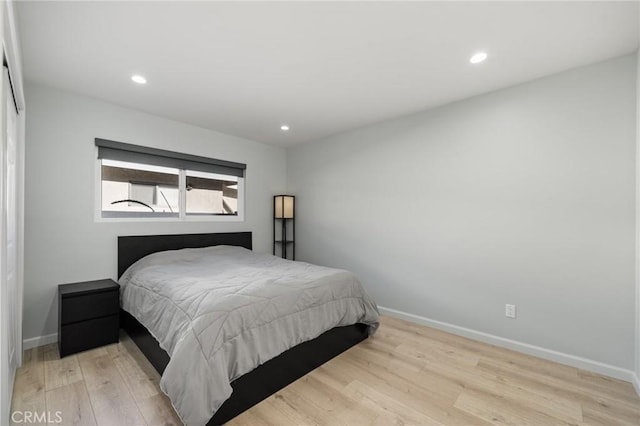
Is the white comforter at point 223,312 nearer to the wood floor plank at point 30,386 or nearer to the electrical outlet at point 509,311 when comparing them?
the wood floor plank at point 30,386

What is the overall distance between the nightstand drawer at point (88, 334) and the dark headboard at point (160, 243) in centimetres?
60

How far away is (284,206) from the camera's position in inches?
175

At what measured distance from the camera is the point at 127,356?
7.77 ft

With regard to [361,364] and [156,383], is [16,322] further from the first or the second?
[361,364]

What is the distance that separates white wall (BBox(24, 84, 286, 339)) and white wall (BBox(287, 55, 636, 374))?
2782mm

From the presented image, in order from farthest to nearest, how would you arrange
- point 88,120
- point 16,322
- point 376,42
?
point 88,120 < point 16,322 < point 376,42

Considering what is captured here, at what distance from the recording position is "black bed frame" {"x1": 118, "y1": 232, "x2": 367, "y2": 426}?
67.4 inches

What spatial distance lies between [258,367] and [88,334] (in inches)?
68.4

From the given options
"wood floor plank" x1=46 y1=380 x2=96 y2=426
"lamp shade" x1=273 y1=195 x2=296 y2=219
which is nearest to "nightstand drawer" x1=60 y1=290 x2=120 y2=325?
"wood floor plank" x1=46 y1=380 x2=96 y2=426

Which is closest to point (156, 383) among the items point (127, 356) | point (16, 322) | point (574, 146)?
point (127, 356)

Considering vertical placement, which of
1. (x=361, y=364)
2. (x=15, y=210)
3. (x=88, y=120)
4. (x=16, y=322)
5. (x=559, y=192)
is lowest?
(x=361, y=364)

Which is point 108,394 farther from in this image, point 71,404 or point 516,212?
point 516,212

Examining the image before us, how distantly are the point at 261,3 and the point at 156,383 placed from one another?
259cm

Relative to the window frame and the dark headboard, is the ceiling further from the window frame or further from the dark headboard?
the dark headboard
